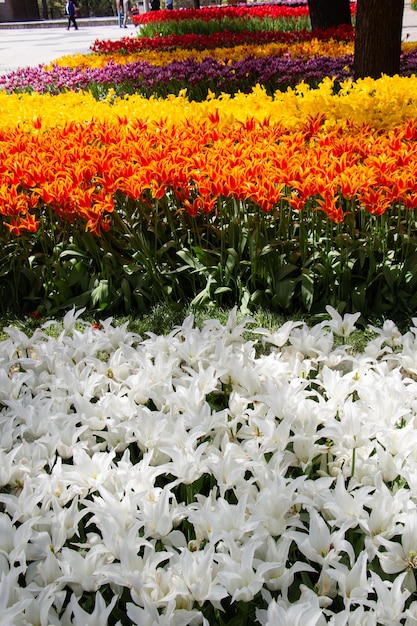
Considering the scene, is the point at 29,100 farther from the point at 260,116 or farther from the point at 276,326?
the point at 276,326

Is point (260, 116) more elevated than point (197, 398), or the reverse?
point (260, 116)

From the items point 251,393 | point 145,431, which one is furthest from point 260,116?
point 145,431

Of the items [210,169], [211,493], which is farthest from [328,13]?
[211,493]

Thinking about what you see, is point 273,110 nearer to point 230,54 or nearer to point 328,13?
point 230,54

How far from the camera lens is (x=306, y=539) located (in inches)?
67.6

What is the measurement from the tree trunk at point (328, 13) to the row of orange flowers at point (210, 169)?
8.96 meters

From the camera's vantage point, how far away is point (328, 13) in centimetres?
A: 1270

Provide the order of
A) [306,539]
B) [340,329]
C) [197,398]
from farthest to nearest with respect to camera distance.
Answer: [340,329] → [197,398] → [306,539]

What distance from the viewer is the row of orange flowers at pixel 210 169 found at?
339 cm

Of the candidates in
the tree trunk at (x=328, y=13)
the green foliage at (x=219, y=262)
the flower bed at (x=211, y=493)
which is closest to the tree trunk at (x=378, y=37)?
the green foliage at (x=219, y=262)

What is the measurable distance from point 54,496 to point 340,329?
1458 millimetres

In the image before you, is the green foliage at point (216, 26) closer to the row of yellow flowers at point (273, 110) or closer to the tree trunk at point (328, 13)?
the tree trunk at point (328, 13)

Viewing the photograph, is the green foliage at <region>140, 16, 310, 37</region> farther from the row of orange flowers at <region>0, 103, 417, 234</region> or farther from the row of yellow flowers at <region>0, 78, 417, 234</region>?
the row of orange flowers at <region>0, 103, 417, 234</region>

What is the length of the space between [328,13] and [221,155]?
33.1 ft
